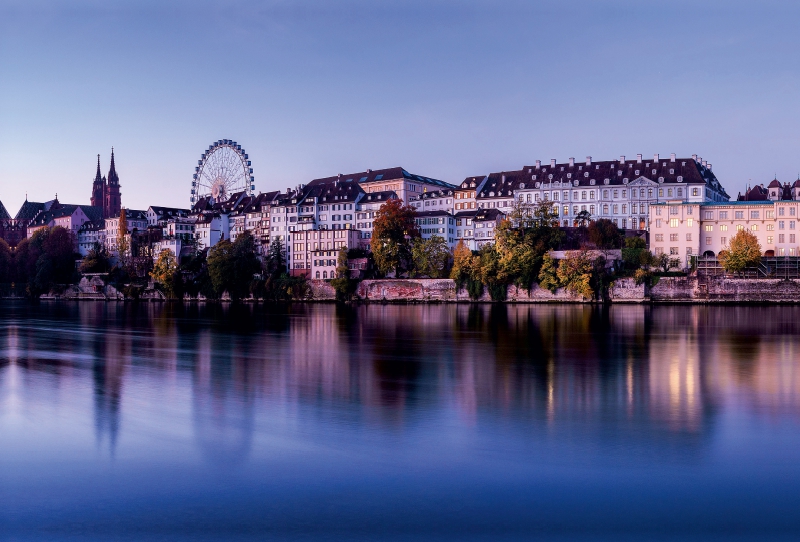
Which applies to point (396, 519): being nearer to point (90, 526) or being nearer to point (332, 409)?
point (90, 526)

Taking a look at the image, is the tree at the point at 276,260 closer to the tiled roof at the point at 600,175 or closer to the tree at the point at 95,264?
the tiled roof at the point at 600,175

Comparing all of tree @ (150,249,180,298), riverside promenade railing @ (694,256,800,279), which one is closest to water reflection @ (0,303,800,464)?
riverside promenade railing @ (694,256,800,279)

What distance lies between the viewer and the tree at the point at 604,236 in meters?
62.5

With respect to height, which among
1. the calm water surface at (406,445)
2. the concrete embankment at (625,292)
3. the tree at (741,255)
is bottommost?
the calm water surface at (406,445)

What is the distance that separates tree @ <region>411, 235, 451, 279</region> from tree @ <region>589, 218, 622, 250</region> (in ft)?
47.0

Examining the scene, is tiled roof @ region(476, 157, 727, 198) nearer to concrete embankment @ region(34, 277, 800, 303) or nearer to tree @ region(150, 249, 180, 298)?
concrete embankment @ region(34, 277, 800, 303)

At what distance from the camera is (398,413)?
14586mm

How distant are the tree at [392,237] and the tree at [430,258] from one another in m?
1.65

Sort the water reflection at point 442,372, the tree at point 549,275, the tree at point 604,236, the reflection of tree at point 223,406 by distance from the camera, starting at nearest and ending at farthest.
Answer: the reflection of tree at point 223,406 → the water reflection at point 442,372 → the tree at point 549,275 → the tree at point 604,236

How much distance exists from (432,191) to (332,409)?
79699 millimetres

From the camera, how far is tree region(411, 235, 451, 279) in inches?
2704

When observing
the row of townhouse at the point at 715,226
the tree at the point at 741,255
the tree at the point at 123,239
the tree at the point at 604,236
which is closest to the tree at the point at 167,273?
the tree at the point at 123,239

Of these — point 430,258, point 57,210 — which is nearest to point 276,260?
point 430,258

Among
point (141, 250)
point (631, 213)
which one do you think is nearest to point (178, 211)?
point (141, 250)
